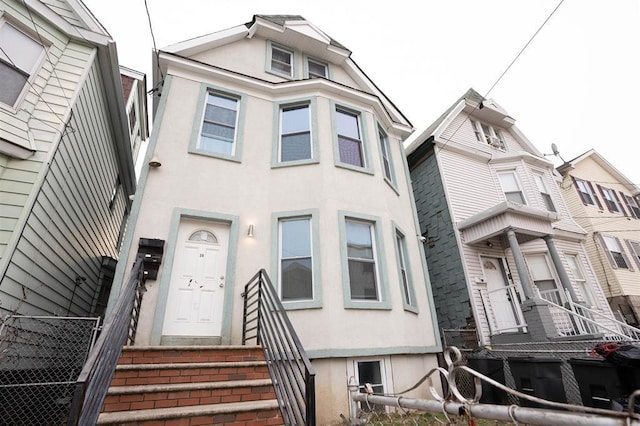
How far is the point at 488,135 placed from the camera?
1264cm

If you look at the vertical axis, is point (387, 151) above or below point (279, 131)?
above

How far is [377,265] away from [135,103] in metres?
10.6

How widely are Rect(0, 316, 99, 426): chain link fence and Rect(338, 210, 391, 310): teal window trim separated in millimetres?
3941

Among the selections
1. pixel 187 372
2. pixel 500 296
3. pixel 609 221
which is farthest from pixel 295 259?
pixel 609 221

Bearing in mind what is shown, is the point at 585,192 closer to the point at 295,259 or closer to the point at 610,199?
→ the point at 610,199

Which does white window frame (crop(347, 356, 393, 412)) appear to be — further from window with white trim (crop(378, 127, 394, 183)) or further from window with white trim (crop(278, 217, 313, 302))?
window with white trim (crop(378, 127, 394, 183))

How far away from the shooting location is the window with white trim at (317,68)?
29.5 feet

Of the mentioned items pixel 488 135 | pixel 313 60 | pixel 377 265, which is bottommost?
pixel 377 265

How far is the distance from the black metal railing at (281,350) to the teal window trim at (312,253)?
1.34 ft

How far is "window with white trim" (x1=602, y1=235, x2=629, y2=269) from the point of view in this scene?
1252 cm

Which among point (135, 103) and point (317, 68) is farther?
point (135, 103)

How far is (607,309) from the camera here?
1035 centimetres

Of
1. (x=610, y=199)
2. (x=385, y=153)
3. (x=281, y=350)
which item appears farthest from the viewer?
(x=610, y=199)

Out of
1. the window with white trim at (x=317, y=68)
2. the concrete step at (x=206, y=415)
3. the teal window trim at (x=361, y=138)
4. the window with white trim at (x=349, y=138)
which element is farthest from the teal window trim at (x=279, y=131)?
the concrete step at (x=206, y=415)
